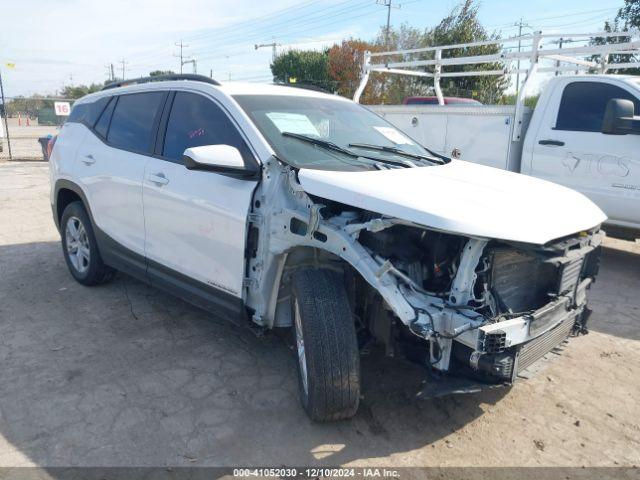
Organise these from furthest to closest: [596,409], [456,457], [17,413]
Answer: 1. [596,409]
2. [17,413]
3. [456,457]

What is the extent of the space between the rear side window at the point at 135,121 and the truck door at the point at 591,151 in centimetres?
454

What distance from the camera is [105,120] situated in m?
4.84

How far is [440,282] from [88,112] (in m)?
3.94

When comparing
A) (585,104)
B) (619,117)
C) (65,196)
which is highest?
(585,104)

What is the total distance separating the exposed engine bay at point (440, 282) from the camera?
Answer: 259 cm

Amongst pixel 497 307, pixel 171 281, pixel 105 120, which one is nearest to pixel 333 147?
pixel 497 307

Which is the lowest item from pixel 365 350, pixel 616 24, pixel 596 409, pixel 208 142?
pixel 596 409

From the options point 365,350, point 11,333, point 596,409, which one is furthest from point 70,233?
A: point 596,409

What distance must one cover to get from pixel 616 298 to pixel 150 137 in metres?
4.63

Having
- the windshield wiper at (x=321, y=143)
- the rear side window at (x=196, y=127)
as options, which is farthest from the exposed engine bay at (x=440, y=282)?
the rear side window at (x=196, y=127)

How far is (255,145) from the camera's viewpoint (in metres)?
3.39

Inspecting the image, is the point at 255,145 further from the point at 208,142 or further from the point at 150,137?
the point at 150,137

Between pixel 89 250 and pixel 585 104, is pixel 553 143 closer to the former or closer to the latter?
pixel 585 104

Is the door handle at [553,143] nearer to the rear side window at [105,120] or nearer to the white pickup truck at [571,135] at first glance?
the white pickup truck at [571,135]
